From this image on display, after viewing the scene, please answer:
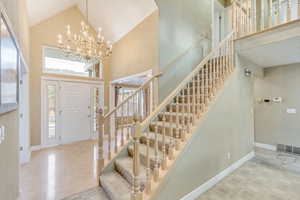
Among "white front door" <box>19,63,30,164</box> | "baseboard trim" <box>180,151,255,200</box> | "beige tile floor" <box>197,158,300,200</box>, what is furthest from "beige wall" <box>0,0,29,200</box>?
"beige tile floor" <box>197,158,300,200</box>

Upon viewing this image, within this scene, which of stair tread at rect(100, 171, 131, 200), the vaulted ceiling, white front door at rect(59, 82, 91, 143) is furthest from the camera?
white front door at rect(59, 82, 91, 143)

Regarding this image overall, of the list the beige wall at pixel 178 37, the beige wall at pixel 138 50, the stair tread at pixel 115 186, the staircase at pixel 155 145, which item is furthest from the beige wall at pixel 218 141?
the beige wall at pixel 138 50

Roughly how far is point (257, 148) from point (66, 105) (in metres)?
6.11

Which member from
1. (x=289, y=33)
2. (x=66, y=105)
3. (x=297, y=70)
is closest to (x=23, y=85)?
(x=66, y=105)

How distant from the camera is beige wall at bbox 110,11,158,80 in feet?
11.4

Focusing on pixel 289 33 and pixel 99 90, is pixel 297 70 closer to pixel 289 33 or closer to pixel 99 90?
pixel 289 33

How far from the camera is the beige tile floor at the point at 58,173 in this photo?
92.4 inches

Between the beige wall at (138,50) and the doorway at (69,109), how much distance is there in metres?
1.13

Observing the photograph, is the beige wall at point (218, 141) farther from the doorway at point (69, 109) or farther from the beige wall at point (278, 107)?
the doorway at point (69, 109)

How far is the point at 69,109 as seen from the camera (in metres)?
4.96

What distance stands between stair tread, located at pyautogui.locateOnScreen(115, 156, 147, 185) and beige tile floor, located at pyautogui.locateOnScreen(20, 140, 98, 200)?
0.53 metres

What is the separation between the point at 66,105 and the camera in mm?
4906

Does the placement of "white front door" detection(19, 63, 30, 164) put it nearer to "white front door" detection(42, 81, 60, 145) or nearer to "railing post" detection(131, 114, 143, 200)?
"white front door" detection(42, 81, 60, 145)

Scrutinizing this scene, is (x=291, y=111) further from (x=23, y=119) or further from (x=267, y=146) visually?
(x=23, y=119)
